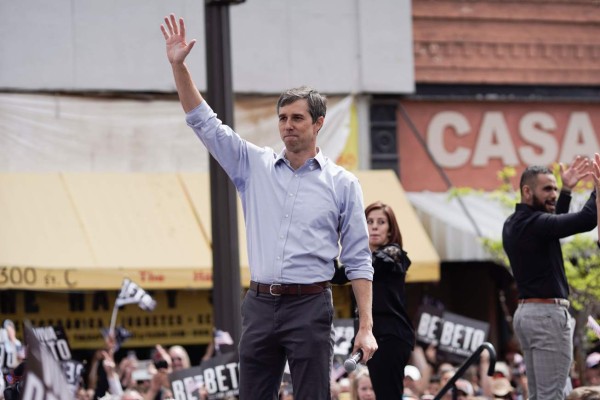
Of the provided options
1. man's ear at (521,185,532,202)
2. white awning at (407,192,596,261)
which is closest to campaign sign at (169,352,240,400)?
man's ear at (521,185,532,202)

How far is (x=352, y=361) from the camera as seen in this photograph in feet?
19.4

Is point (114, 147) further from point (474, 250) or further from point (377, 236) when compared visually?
point (377, 236)

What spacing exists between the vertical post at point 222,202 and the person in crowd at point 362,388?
2.14 meters

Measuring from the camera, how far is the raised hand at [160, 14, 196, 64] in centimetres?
611

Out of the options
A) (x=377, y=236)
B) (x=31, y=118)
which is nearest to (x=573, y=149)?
(x=31, y=118)

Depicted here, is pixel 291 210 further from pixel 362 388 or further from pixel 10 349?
pixel 10 349

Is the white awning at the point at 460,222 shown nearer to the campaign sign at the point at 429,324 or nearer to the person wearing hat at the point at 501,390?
the campaign sign at the point at 429,324

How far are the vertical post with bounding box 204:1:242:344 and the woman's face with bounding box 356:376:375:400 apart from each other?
2.30 m

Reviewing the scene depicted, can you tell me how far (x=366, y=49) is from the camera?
19922 mm

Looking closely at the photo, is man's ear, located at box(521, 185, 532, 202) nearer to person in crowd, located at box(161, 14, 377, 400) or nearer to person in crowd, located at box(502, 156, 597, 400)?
person in crowd, located at box(502, 156, 597, 400)

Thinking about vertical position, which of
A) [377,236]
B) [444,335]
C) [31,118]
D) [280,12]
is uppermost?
[280,12]

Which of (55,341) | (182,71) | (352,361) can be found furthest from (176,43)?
(55,341)

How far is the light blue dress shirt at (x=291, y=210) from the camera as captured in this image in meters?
6.18

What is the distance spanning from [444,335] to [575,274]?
4.20m
